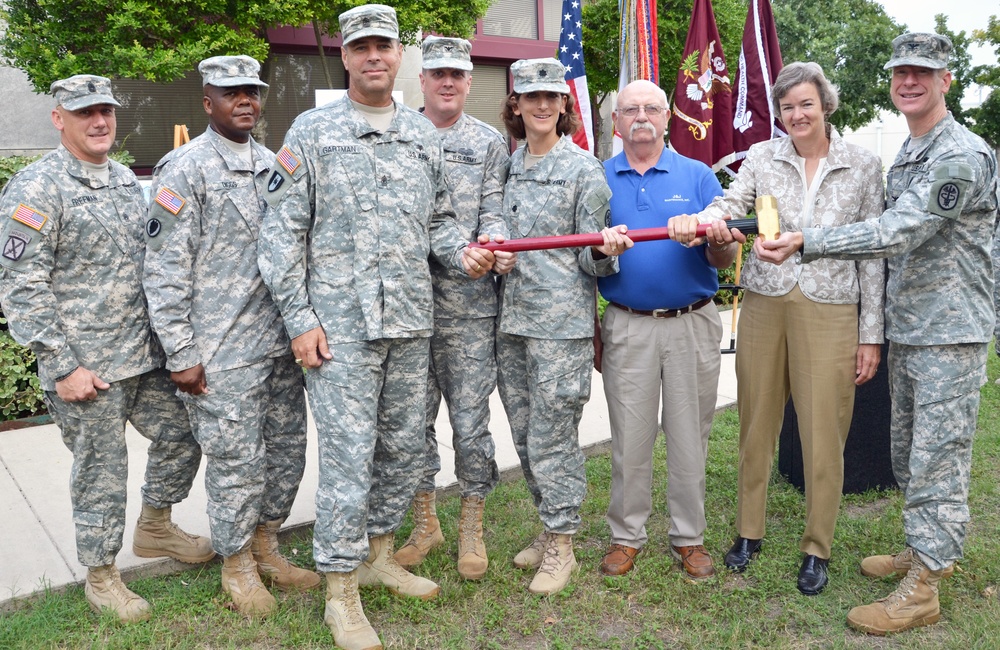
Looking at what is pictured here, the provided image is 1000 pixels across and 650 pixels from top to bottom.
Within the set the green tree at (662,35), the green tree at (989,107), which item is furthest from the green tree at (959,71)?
the green tree at (662,35)

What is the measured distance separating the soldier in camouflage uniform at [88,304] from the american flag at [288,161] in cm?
71

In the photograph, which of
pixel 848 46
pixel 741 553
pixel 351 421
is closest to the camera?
pixel 351 421

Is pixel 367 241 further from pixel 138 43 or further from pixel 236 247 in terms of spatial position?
pixel 138 43

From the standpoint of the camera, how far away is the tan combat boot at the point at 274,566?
362 centimetres

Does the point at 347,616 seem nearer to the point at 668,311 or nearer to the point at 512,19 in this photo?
the point at 668,311

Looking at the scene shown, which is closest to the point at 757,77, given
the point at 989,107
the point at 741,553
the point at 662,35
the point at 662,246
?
the point at 662,246

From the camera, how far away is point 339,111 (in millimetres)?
3186

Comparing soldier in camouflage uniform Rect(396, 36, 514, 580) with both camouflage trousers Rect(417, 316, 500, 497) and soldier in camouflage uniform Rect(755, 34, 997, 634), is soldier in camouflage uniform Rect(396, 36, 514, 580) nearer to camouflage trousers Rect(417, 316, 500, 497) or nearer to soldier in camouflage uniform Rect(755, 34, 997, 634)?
camouflage trousers Rect(417, 316, 500, 497)

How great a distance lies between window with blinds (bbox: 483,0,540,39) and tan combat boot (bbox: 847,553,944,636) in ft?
30.8

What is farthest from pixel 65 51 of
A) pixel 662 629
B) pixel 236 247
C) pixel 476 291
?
pixel 662 629

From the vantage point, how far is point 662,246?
3.47 meters

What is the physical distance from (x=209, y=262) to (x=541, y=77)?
58.7 inches

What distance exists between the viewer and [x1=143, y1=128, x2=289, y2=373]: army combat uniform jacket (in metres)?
3.18

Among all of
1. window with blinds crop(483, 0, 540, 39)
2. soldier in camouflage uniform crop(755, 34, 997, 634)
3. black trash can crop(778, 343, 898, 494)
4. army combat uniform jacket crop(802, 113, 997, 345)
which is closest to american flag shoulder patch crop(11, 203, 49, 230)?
soldier in camouflage uniform crop(755, 34, 997, 634)
